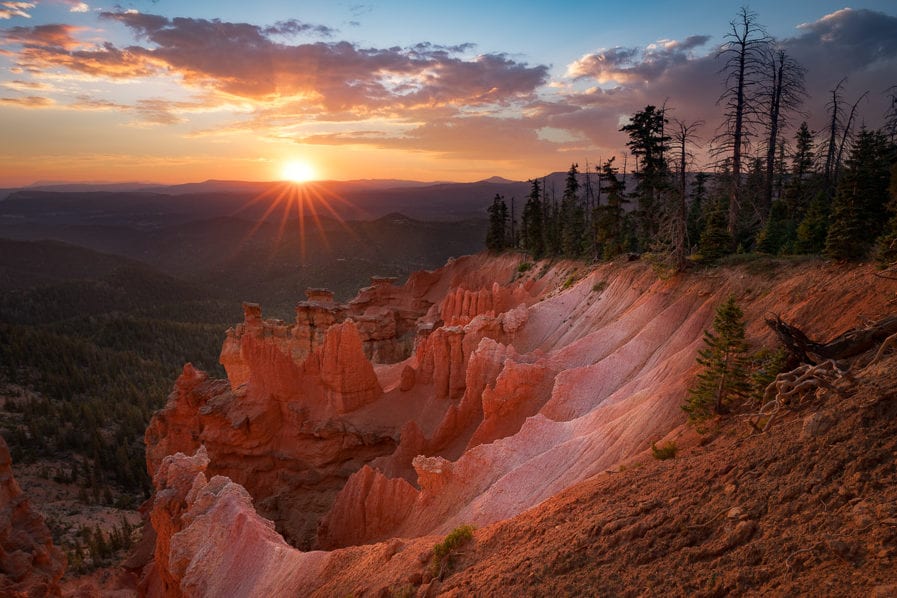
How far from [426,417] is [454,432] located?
3.92 m

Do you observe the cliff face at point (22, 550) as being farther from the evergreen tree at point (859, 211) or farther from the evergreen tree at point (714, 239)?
the evergreen tree at point (714, 239)

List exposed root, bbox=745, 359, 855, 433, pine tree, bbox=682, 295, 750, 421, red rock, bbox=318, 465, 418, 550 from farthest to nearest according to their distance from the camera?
red rock, bbox=318, 465, 418, 550 → pine tree, bbox=682, 295, 750, 421 → exposed root, bbox=745, 359, 855, 433

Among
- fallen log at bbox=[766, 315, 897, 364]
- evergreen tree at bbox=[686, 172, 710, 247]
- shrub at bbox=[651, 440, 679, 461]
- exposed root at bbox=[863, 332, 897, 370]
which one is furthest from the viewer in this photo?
evergreen tree at bbox=[686, 172, 710, 247]

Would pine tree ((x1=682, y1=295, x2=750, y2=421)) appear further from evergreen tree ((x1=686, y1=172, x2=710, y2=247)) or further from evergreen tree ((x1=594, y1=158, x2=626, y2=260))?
evergreen tree ((x1=594, y1=158, x2=626, y2=260))

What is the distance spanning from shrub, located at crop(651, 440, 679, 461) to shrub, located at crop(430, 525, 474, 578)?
370 centimetres

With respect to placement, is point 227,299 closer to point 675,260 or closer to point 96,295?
point 96,295

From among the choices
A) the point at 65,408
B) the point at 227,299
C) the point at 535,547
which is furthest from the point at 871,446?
the point at 227,299

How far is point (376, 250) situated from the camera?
454ft

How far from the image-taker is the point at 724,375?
8.97 m

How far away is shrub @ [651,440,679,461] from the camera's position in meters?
8.48

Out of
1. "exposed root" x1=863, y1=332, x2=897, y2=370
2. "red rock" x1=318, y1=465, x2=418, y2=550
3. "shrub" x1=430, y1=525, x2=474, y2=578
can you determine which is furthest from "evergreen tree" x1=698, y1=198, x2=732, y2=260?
"shrub" x1=430, y1=525, x2=474, y2=578

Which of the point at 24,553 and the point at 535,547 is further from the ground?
the point at 535,547

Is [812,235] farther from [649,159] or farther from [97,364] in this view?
[97,364]

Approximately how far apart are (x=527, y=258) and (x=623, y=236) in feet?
50.9
